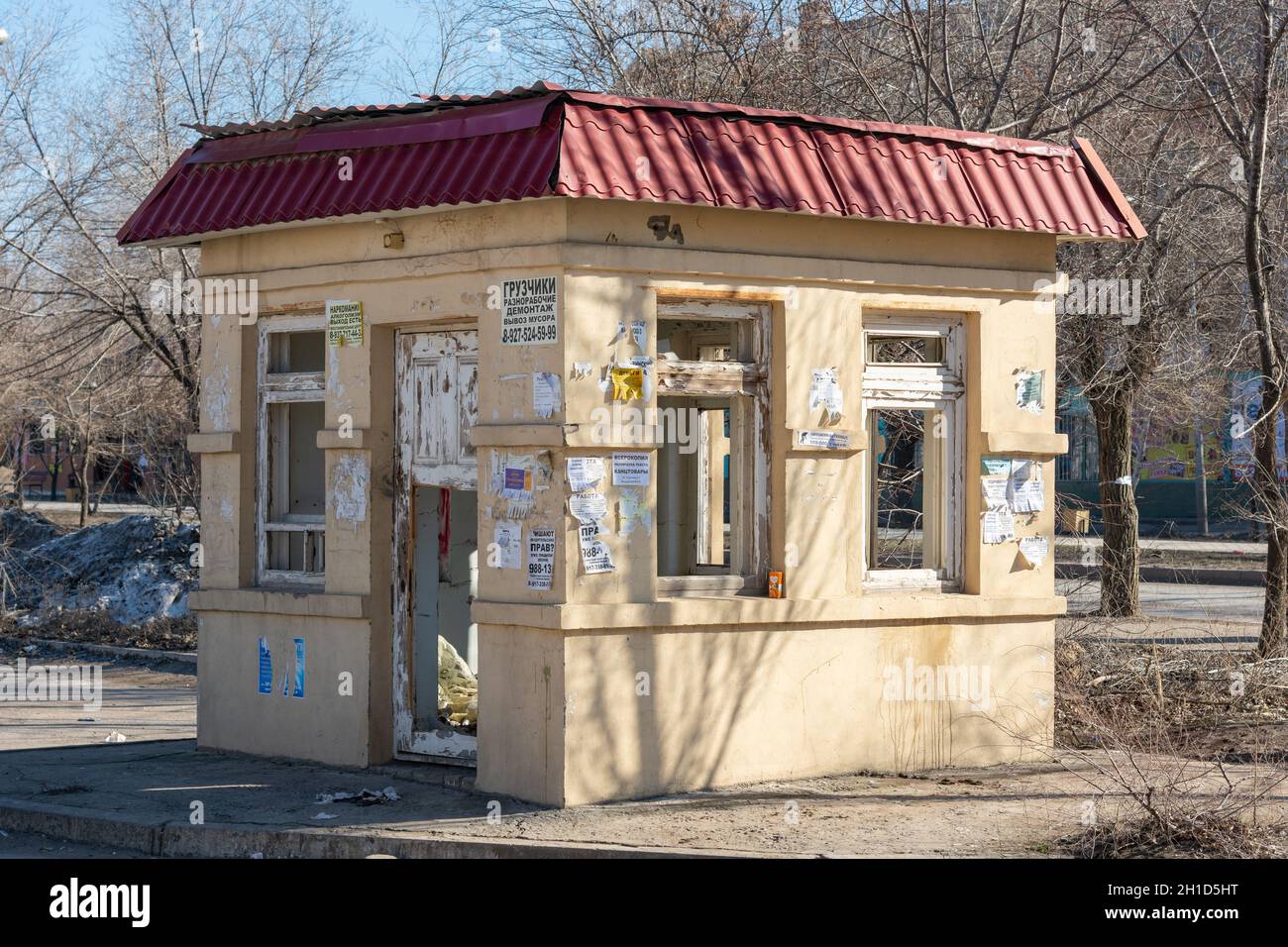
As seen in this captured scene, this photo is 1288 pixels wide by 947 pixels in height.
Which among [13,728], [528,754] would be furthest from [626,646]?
[13,728]

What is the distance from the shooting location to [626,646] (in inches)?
348

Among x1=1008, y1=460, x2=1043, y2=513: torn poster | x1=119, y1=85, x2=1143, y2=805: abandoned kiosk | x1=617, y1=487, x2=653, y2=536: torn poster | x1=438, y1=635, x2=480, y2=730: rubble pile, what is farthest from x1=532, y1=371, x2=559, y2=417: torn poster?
x1=1008, y1=460, x2=1043, y2=513: torn poster

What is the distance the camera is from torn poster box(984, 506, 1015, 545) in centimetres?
1012

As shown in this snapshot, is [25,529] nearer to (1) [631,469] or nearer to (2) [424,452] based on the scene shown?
(2) [424,452]

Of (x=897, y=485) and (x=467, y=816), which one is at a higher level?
(x=897, y=485)

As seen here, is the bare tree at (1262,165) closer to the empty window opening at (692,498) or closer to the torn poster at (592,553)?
the empty window opening at (692,498)

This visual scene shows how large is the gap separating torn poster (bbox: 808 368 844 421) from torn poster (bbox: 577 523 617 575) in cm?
166

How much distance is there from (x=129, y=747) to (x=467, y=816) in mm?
4163

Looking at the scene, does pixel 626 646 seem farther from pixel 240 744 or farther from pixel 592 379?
pixel 240 744

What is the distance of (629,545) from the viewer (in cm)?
891

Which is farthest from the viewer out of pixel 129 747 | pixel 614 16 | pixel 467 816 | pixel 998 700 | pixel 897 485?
pixel 614 16

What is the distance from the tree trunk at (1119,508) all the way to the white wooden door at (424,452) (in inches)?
441

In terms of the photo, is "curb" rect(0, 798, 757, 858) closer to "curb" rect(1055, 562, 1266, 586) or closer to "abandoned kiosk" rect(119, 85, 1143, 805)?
"abandoned kiosk" rect(119, 85, 1143, 805)
